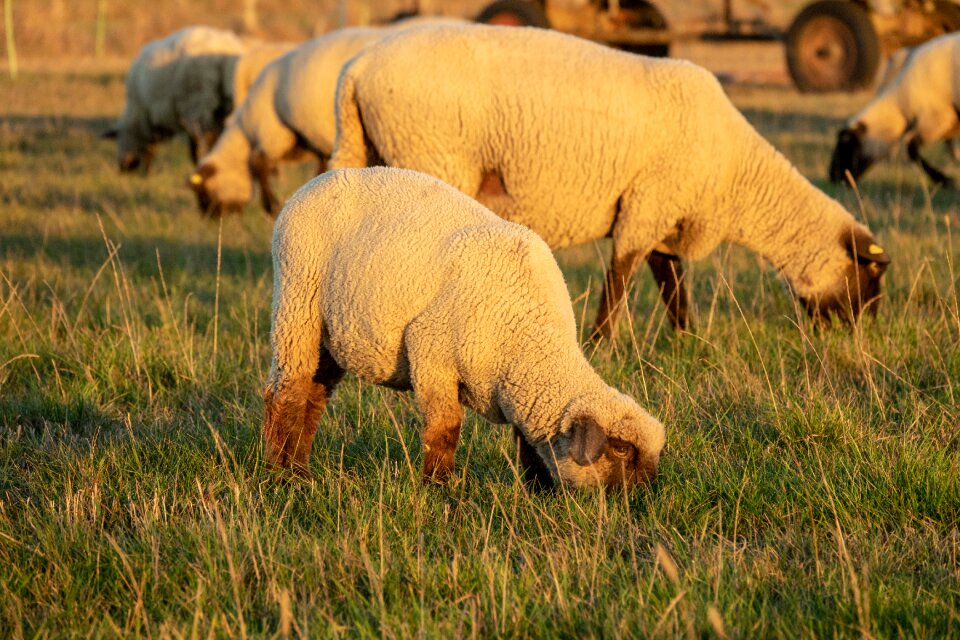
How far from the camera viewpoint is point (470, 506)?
154 inches

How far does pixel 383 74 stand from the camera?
6.38 m

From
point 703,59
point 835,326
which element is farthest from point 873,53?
point 835,326

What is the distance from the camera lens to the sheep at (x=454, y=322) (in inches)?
153

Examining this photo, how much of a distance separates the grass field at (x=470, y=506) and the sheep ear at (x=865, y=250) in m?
0.34

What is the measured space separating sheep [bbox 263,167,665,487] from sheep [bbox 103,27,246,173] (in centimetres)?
1103

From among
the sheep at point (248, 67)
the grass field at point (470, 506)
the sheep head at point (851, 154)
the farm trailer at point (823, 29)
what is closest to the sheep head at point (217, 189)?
the sheep at point (248, 67)

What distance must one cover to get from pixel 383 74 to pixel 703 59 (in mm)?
26711

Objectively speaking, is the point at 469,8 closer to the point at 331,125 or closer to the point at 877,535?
the point at 331,125

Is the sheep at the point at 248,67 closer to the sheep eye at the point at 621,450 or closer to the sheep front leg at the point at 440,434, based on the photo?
the sheep front leg at the point at 440,434

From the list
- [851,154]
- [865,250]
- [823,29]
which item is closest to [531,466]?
[865,250]

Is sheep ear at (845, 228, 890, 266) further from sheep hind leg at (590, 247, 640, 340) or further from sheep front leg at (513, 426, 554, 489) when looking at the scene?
sheep front leg at (513, 426, 554, 489)

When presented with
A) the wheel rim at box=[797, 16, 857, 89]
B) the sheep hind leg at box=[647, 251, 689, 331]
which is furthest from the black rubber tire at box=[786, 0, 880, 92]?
the sheep hind leg at box=[647, 251, 689, 331]

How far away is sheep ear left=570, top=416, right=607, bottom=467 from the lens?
12.2ft

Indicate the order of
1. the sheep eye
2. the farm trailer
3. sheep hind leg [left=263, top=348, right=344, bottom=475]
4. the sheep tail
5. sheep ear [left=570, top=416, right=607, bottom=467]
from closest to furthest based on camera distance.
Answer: sheep ear [left=570, top=416, right=607, bottom=467] → the sheep eye → sheep hind leg [left=263, top=348, right=344, bottom=475] → the sheep tail → the farm trailer
